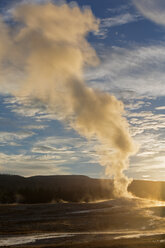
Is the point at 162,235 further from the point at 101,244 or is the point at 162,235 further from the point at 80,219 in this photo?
the point at 80,219

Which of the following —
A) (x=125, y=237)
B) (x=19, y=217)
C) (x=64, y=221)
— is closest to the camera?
(x=125, y=237)

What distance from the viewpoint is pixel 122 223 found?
34562 millimetres

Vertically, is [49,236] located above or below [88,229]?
below

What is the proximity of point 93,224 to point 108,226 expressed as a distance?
1.76 metres

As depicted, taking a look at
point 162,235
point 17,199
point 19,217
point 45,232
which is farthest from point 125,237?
point 17,199

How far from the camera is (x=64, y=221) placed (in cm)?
3659

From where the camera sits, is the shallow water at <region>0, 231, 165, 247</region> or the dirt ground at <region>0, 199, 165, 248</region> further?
the shallow water at <region>0, 231, 165, 247</region>

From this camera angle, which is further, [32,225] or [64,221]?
[64,221]

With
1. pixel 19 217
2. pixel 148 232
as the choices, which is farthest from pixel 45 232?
pixel 19 217

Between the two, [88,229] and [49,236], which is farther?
[88,229]

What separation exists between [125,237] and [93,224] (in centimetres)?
886

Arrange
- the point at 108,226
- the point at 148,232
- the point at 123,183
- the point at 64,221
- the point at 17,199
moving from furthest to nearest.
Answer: the point at 123,183, the point at 17,199, the point at 64,221, the point at 108,226, the point at 148,232

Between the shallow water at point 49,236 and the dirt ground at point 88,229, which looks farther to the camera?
the shallow water at point 49,236

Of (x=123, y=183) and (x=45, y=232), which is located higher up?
(x=123, y=183)
